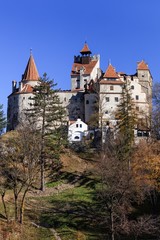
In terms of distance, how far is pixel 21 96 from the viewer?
83.1 m

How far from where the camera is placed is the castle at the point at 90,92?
3100 inches

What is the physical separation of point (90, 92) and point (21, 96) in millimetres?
14398

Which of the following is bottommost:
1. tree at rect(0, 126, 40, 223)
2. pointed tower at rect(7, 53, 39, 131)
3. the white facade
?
tree at rect(0, 126, 40, 223)

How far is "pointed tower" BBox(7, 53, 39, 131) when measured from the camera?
8225 centimetres

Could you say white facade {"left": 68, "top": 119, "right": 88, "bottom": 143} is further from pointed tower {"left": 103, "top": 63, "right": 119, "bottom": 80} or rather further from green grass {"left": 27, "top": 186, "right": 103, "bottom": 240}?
green grass {"left": 27, "top": 186, "right": 103, "bottom": 240}

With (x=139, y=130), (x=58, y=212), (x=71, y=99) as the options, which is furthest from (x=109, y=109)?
(x=58, y=212)

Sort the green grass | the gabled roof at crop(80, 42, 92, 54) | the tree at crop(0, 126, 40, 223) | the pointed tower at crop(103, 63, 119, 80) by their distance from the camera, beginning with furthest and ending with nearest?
the gabled roof at crop(80, 42, 92, 54) → the pointed tower at crop(103, 63, 119, 80) → the green grass → the tree at crop(0, 126, 40, 223)

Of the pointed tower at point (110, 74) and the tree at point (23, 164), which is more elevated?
the pointed tower at point (110, 74)

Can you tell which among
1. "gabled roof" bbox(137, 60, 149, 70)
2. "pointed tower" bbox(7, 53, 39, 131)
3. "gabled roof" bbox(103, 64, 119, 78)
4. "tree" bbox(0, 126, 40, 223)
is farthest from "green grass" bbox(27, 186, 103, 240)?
"gabled roof" bbox(137, 60, 149, 70)

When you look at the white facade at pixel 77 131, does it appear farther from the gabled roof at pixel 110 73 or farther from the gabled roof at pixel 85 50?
the gabled roof at pixel 85 50

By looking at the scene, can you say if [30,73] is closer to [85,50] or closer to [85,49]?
[85,50]

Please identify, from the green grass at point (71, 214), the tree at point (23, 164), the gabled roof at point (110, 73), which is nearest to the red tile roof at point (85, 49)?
the gabled roof at point (110, 73)

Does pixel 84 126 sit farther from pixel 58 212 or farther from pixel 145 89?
pixel 58 212

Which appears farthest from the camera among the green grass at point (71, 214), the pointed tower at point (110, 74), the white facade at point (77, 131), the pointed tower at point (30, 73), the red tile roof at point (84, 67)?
the red tile roof at point (84, 67)
